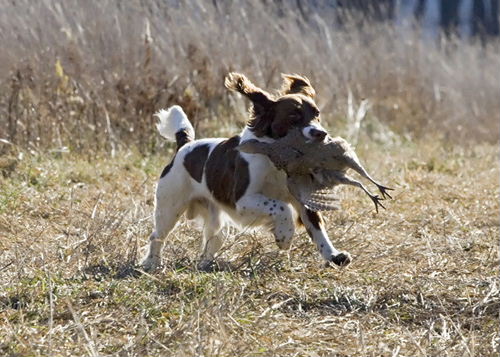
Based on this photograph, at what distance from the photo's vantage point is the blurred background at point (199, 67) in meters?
8.25

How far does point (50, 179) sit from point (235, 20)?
3.71 metres

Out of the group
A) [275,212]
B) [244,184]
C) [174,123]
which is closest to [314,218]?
[275,212]

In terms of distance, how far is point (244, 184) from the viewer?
506 centimetres

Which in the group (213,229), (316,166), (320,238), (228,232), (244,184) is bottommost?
(228,232)

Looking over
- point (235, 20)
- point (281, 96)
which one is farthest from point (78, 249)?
point (235, 20)

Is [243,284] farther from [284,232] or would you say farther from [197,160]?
[197,160]

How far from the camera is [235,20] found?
10.1 meters

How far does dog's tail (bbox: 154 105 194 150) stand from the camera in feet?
19.2

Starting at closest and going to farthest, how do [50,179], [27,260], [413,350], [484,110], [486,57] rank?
1. [413,350]
2. [27,260]
3. [50,179]
4. [484,110]
5. [486,57]

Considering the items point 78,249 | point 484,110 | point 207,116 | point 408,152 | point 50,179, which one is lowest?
point 484,110

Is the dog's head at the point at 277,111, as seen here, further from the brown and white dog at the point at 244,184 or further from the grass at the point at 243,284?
the grass at the point at 243,284

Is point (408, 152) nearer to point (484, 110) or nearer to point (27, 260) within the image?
point (484, 110)

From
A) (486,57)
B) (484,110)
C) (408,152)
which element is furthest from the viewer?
(486,57)

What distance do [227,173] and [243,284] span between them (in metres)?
1.15
